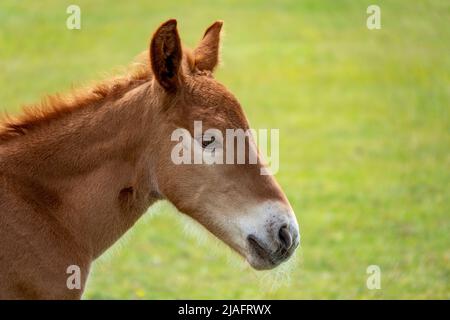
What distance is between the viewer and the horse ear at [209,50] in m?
5.55

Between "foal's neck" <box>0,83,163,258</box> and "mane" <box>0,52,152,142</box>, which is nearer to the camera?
"foal's neck" <box>0,83,163,258</box>

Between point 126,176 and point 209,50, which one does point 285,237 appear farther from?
point 209,50

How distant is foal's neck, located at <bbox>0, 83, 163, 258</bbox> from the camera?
514 centimetres

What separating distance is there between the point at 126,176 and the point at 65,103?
26.6 inches

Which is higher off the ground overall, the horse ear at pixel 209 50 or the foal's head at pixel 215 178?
the horse ear at pixel 209 50

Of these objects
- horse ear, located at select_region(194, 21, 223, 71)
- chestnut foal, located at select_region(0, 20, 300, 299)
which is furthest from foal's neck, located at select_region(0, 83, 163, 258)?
horse ear, located at select_region(194, 21, 223, 71)

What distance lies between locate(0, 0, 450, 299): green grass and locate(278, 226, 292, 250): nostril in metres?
0.52

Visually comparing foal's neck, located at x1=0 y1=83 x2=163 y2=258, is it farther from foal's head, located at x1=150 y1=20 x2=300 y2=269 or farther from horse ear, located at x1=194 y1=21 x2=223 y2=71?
horse ear, located at x1=194 y1=21 x2=223 y2=71

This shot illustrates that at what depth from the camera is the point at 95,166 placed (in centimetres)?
518

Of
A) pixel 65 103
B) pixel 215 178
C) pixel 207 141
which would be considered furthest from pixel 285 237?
pixel 65 103

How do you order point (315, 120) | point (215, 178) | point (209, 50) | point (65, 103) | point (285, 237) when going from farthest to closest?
point (315, 120) < point (209, 50) < point (65, 103) < point (215, 178) < point (285, 237)

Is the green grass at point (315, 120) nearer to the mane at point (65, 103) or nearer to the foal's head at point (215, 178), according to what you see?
the foal's head at point (215, 178)

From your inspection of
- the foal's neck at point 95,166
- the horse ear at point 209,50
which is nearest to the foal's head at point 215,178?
the foal's neck at point 95,166
